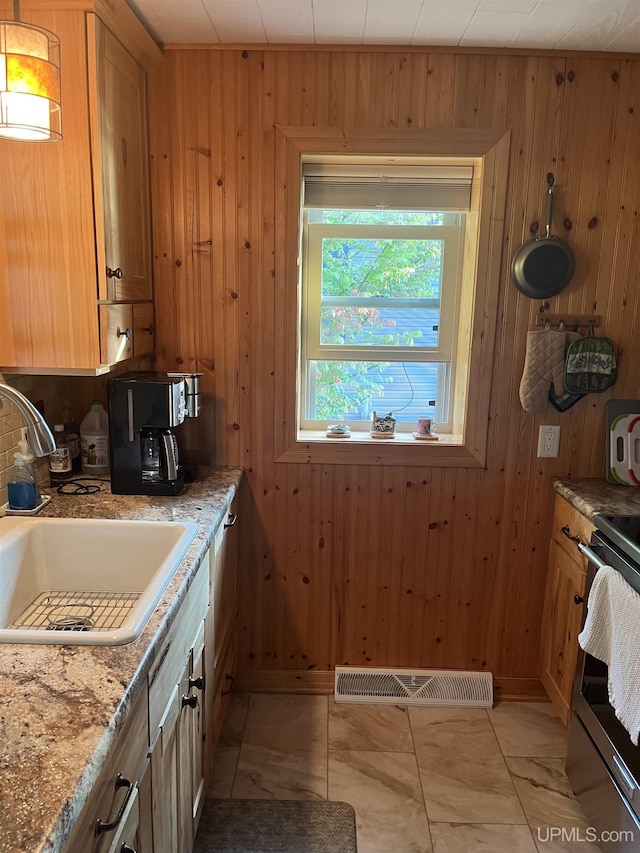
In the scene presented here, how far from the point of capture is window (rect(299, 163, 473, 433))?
7.68 feet

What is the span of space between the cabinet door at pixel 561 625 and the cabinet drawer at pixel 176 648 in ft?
4.04

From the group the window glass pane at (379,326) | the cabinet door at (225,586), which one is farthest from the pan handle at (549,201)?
the cabinet door at (225,586)

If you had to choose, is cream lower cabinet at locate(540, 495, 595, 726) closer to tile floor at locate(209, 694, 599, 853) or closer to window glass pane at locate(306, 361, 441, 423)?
tile floor at locate(209, 694, 599, 853)

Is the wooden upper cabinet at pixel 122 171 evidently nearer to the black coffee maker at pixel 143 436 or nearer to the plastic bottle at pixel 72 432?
the black coffee maker at pixel 143 436

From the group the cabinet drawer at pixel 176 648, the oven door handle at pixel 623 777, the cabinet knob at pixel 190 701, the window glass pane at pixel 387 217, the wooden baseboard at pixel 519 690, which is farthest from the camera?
the wooden baseboard at pixel 519 690

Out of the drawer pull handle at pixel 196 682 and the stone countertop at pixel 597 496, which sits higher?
the stone countertop at pixel 597 496

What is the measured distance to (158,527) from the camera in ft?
5.57

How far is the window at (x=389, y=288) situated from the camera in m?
2.17

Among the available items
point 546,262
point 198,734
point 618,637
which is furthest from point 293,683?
point 546,262

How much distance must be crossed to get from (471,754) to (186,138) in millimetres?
2363

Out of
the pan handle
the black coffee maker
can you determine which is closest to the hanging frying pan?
the pan handle

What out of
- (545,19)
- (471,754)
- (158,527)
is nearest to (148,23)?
(545,19)

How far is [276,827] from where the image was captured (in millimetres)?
1894

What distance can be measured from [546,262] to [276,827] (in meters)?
2.01
